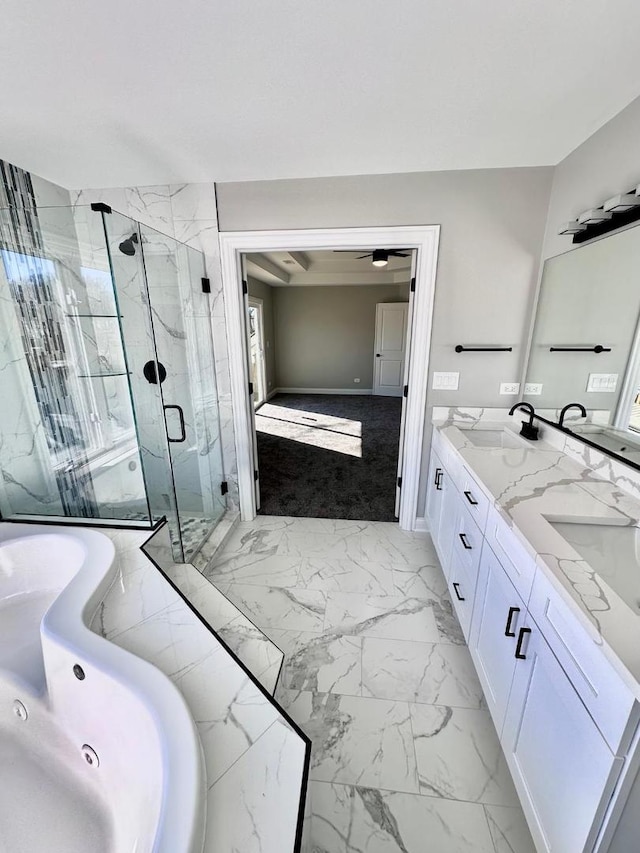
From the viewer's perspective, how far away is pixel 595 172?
1721 mm

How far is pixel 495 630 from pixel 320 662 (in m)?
0.84

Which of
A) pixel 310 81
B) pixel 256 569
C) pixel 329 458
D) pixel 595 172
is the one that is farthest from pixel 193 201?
pixel 329 458

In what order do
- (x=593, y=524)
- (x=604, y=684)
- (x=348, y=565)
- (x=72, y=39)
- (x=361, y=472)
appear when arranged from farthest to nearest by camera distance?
(x=361, y=472) < (x=348, y=565) < (x=593, y=524) < (x=72, y=39) < (x=604, y=684)

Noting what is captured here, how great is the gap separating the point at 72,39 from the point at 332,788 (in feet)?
8.91

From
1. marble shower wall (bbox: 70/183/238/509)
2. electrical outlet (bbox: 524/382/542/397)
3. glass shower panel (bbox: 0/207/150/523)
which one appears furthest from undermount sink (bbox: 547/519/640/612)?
marble shower wall (bbox: 70/183/238/509)

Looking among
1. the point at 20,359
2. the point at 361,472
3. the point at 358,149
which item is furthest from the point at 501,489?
the point at 20,359

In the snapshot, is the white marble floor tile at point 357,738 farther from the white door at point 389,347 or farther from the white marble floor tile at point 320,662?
the white door at point 389,347

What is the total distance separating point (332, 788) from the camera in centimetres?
124

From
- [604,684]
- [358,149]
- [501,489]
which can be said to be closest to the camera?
[604,684]

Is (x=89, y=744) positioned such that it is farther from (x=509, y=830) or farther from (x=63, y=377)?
(x=63, y=377)

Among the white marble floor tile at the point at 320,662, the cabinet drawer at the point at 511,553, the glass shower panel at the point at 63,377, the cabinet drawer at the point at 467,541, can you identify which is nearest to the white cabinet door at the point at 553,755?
the cabinet drawer at the point at 511,553

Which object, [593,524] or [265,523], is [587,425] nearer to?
→ [593,524]

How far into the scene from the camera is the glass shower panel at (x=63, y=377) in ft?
7.04

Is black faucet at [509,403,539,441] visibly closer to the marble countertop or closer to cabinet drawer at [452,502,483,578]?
the marble countertop
